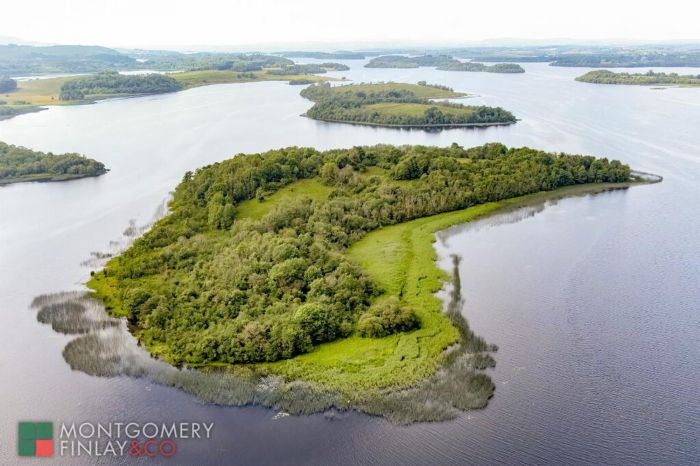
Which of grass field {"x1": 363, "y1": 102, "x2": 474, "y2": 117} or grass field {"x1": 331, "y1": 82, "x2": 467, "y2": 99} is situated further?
grass field {"x1": 331, "y1": 82, "x2": 467, "y2": 99}

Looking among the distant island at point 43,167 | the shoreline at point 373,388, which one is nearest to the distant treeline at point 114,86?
the distant island at point 43,167

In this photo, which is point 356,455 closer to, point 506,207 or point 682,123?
point 506,207

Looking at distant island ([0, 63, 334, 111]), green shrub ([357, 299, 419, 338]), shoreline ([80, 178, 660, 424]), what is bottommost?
shoreline ([80, 178, 660, 424])

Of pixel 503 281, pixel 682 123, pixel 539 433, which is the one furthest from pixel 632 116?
pixel 539 433

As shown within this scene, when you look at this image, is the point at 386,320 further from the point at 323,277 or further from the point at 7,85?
the point at 7,85

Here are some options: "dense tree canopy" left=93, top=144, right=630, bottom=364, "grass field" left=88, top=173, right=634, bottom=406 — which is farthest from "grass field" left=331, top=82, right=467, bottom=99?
"grass field" left=88, top=173, right=634, bottom=406

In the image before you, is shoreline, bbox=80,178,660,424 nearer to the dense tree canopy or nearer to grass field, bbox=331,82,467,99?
the dense tree canopy

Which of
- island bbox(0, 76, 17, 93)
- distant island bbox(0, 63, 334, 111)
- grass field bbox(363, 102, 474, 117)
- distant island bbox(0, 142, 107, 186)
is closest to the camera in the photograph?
distant island bbox(0, 142, 107, 186)

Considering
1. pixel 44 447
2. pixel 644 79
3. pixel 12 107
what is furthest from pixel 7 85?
pixel 644 79
